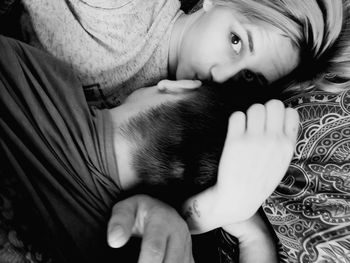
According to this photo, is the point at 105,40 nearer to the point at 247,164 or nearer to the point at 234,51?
the point at 234,51

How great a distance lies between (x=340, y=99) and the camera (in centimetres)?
77

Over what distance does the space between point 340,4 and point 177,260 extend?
796mm

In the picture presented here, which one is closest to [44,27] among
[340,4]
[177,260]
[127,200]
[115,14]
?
[115,14]

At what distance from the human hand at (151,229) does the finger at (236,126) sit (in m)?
0.18

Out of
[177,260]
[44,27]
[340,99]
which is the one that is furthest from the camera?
[44,27]

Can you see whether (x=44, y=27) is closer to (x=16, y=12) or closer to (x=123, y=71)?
(x=16, y=12)

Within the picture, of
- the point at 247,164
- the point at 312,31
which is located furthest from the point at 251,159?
the point at 312,31

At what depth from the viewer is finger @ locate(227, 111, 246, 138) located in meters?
0.64

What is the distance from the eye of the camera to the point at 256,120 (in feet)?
2.19

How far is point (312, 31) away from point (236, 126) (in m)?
0.46

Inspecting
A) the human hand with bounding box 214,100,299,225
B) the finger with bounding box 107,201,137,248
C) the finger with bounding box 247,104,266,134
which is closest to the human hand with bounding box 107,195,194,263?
the finger with bounding box 107,201,137,248

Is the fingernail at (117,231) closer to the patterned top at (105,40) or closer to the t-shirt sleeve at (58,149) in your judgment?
the t-shirt sleeve at (58,149)

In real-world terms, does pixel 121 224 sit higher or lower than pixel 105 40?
lower

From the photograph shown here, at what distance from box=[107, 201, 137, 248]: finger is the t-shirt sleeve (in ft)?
0.22
